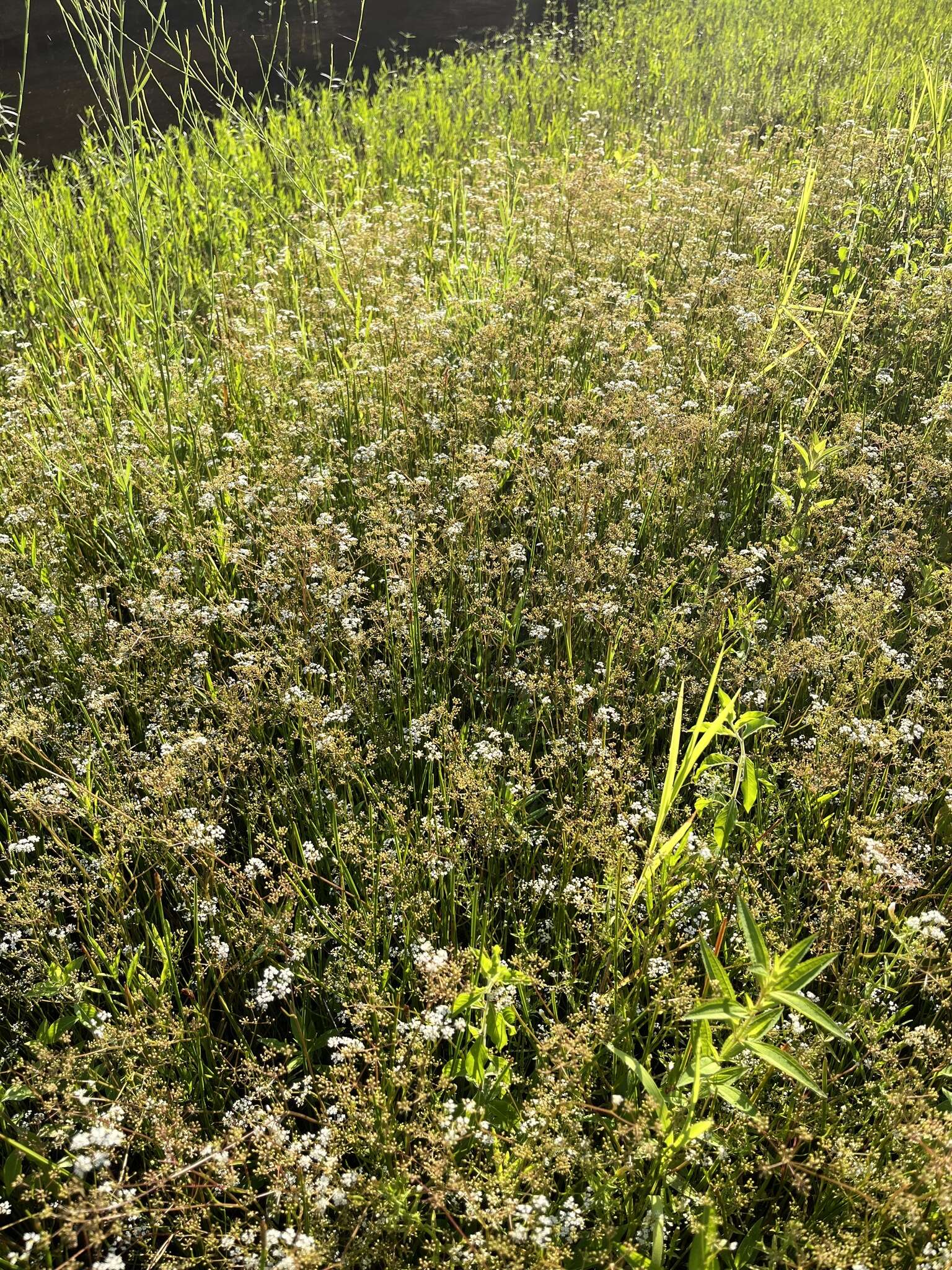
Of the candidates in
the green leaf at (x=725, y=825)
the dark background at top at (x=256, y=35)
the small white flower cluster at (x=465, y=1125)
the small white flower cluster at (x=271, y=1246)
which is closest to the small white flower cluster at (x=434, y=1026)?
the small white flower cluster at (x=465, y=1125)

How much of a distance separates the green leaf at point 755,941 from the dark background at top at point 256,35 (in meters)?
9.91

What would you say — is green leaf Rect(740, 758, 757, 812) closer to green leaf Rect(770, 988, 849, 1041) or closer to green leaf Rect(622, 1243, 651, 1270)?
green leaf Rect(770, 988, 849, 1041)

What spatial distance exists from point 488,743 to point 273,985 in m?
0.94

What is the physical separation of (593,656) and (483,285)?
108 inches

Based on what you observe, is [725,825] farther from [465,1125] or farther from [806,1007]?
[465,1125]

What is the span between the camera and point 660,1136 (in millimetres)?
1656

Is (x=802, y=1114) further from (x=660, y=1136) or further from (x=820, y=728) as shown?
(x=820, y=728)

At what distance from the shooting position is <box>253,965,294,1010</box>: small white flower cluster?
183 cm

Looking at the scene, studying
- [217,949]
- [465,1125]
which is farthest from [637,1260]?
A: [217,949]

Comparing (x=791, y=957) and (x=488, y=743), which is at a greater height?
(x=791, y=957)

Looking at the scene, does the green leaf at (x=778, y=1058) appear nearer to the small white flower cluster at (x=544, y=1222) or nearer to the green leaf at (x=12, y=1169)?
the small white flower cluster at (x=544, y=1222)

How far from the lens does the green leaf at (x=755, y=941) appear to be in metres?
1.50

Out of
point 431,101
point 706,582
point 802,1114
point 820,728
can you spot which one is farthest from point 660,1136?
point 431,101

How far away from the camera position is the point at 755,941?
151cm
